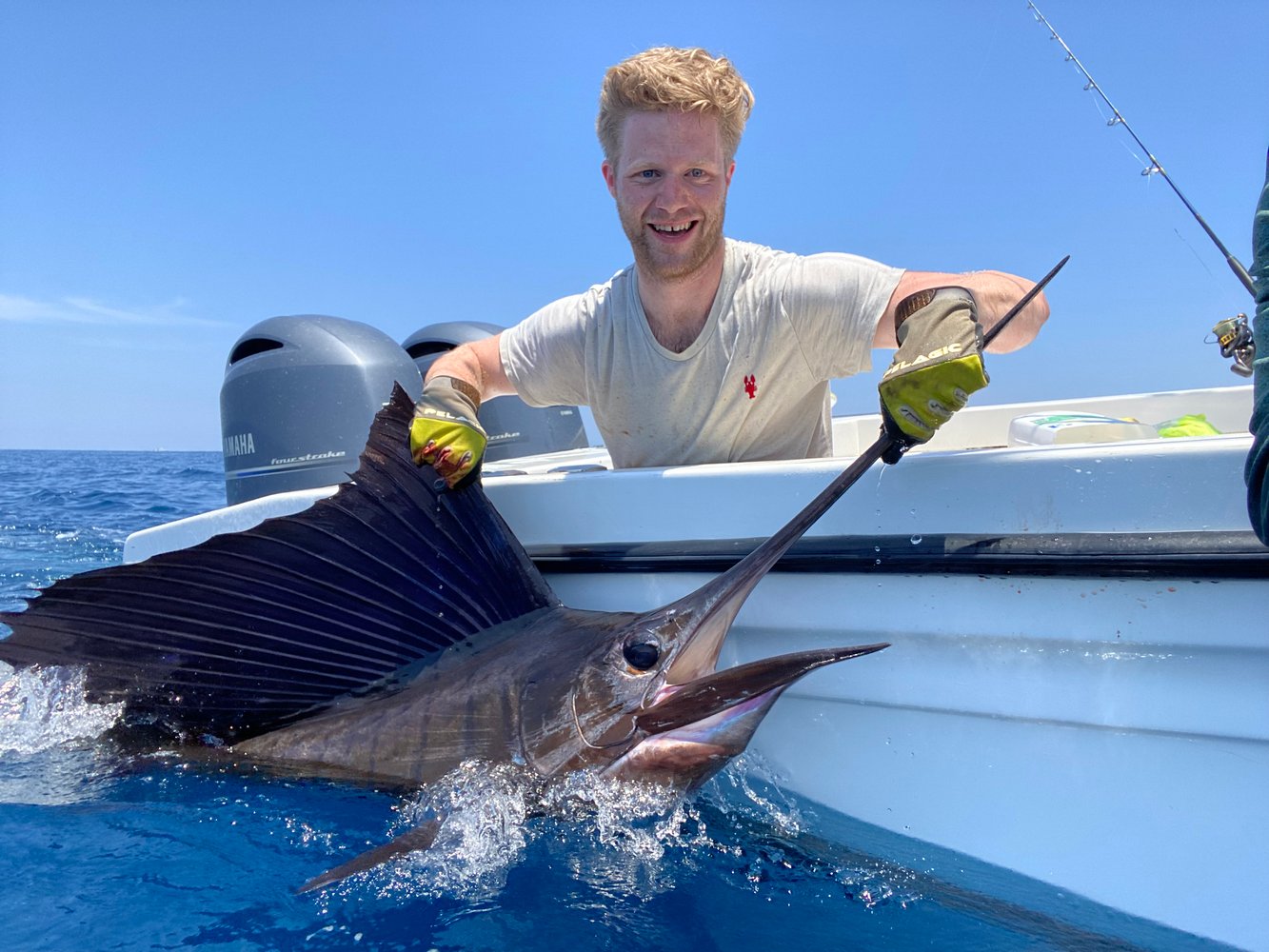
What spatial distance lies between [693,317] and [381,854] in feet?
4.68

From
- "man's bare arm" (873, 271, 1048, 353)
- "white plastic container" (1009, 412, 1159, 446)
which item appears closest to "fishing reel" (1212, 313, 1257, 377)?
"white plastic container" (1009, 412, 1159, 446)

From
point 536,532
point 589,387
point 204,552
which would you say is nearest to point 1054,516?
point 536,532

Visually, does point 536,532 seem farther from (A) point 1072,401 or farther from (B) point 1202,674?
(A) point 1072,401

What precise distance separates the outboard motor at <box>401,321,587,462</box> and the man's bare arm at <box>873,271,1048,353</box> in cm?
217

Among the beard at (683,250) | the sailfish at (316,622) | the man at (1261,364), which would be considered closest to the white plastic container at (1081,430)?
the beard at (683,250)

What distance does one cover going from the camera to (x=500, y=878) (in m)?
1.51

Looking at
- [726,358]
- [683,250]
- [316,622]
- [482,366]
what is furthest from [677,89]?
[316,622]

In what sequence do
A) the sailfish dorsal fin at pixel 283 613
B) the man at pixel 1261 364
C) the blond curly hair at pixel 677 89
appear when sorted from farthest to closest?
the blond curly hair at pixel 677 89 < the sailfish dorsal fin at pixel 283 613 < the man at pixel 1261 364

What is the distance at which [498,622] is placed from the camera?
2.00 m

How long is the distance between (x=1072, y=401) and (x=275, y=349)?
3.47 m

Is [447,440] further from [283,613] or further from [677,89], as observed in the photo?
[677,89]

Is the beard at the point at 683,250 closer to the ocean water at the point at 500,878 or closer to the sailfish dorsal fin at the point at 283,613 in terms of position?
the sailfish dorsal fin at the point at 283,613

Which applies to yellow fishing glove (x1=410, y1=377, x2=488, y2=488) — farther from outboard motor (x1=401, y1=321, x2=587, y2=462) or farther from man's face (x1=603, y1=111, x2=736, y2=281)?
outboard motor (x1=401, y1=321, x2=587, y2=462)

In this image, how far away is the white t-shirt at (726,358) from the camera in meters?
2.12
